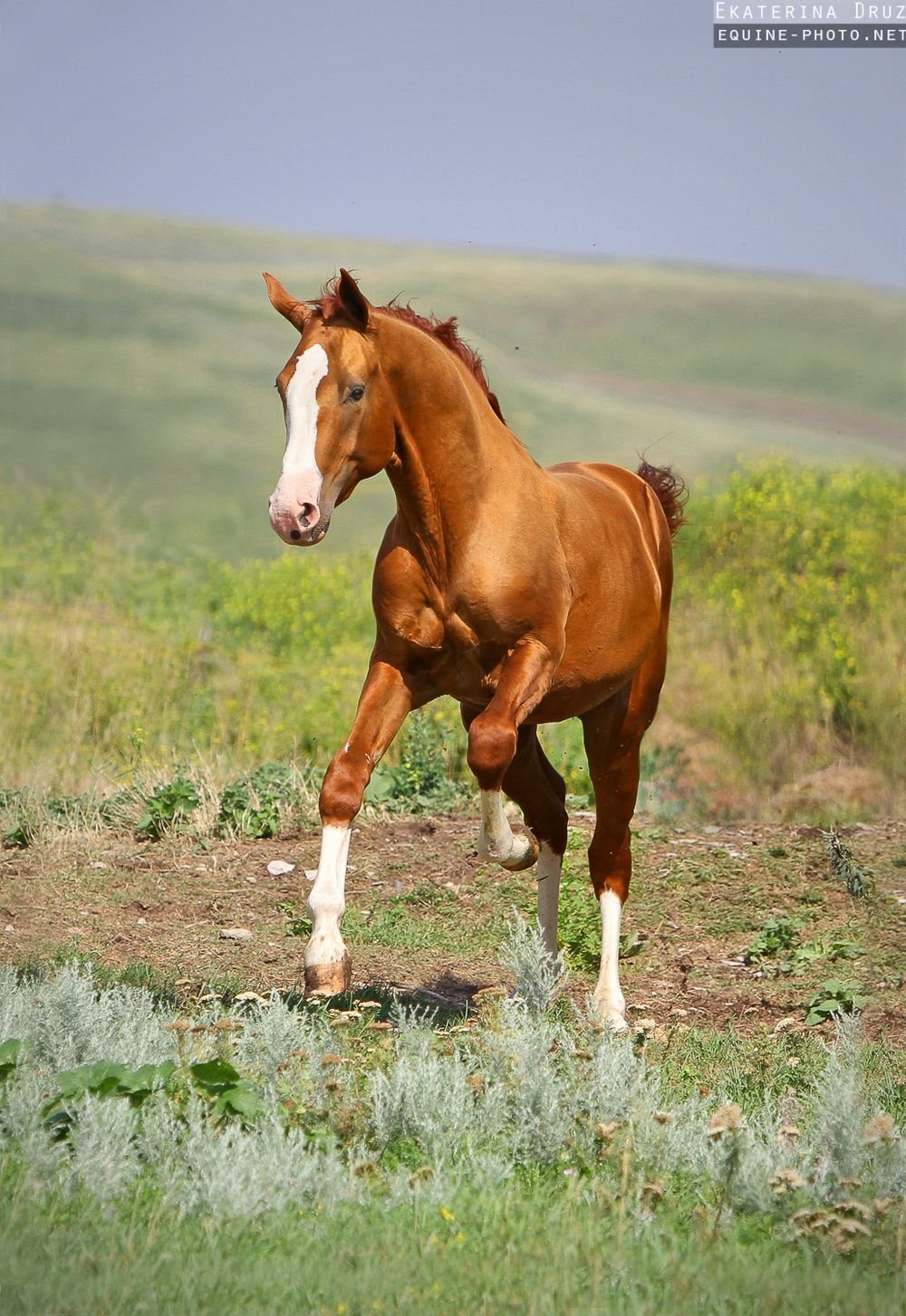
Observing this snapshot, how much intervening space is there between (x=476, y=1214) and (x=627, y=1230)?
37 centimetres

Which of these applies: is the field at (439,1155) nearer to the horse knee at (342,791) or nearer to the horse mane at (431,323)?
the horse knee at (342,791)

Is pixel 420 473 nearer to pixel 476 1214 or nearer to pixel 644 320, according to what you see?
pixel 476 1214

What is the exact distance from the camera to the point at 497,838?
543 cm

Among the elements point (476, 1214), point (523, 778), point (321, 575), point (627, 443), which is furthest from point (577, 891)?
point (627, 443)

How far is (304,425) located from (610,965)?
9.44 feet

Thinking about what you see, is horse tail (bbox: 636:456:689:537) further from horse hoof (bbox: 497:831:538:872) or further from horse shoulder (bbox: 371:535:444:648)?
horse shoulder (bbox: 371:535:444:648)

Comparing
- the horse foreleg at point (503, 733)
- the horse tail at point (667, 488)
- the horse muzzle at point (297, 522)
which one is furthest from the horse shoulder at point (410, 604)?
the horse tail at point (667, 488)

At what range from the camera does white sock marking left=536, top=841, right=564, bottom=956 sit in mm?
6520

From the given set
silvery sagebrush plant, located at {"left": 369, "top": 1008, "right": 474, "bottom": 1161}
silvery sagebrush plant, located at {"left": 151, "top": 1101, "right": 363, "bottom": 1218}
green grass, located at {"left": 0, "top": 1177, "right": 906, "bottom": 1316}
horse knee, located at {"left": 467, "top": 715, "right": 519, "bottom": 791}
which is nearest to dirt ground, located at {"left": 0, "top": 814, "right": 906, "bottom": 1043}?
horse knee, located at {"left": 467, "top": 715, "right": 519, "bottom": 791}

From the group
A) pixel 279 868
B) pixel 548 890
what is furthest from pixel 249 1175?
pixel 279 868

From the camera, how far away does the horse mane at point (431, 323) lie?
502 centimetres

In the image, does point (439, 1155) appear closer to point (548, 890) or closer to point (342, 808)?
point (342, 808)

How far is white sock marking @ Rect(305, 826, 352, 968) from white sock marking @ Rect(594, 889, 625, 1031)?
151 centimetres

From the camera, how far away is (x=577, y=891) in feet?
25.7
